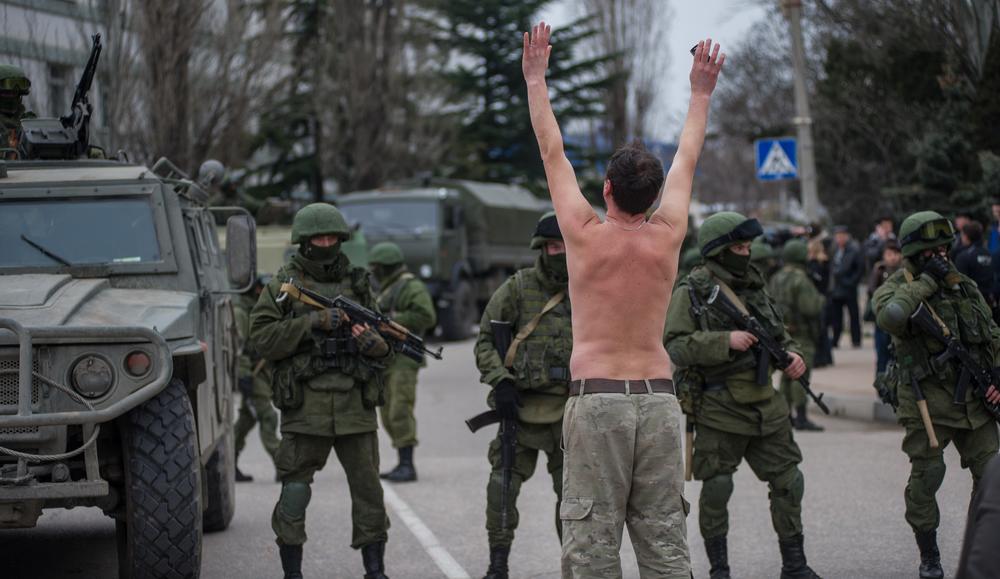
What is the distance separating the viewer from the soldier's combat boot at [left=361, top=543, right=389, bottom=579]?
7035 millimetres

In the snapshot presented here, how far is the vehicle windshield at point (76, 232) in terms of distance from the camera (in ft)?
24.1

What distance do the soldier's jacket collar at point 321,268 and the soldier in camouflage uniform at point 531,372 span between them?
2.53 feet

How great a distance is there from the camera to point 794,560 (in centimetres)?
689

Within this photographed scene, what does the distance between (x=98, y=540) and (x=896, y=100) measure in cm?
1654

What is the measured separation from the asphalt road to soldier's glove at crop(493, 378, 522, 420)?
36.7 inches

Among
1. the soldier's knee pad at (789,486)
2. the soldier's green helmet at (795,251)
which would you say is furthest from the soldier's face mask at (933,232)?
the soldier's green helmet at (795,251)

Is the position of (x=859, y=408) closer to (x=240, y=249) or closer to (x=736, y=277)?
(x=736, y=277)

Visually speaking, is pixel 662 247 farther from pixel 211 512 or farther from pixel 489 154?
pixel 489 154

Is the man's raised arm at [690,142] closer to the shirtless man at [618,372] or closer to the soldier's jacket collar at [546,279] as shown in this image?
the shirtless man at [618,372]

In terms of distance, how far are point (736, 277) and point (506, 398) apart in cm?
131

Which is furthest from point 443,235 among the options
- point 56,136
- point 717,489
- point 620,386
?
point 620,386

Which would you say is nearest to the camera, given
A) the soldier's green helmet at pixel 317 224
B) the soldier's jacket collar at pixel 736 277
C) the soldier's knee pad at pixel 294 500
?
the soldier's knee pad at pixel 294 500

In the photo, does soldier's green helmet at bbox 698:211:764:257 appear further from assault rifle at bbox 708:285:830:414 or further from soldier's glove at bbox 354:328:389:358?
soldier's glove at bbox 354:328:389:358

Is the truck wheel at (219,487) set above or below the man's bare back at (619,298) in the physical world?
below
